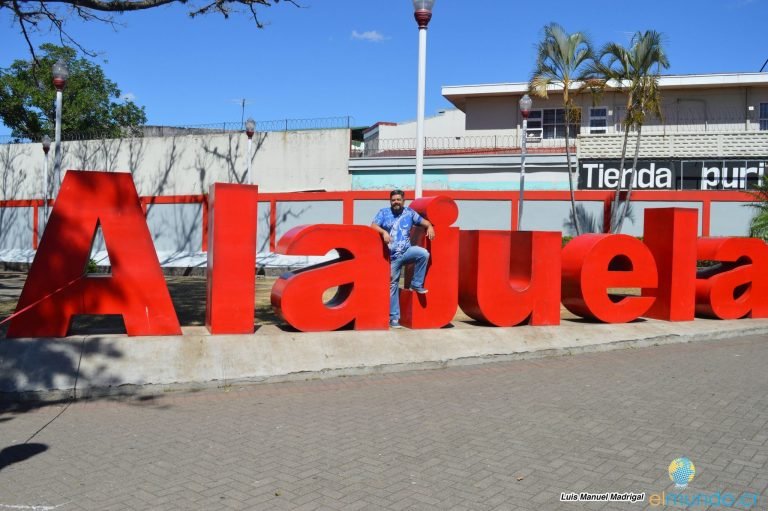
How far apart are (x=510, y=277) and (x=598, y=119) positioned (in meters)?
20.0

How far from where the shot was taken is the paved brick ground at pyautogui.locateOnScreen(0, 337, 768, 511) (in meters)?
4.56

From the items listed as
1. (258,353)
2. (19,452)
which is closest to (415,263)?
(258,353)

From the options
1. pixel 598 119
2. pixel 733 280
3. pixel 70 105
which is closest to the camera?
pixel 733 280

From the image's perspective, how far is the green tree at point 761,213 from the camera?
17453 millimetres

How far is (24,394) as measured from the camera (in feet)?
22.8

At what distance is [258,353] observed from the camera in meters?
8.14

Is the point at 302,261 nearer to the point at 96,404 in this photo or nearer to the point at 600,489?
the point at 96,404

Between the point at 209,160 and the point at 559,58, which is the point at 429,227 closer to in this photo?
the point at 559,58

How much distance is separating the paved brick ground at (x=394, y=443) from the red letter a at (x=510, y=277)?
1908 mm

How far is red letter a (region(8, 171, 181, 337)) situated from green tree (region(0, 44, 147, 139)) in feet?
113

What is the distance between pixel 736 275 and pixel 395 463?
9.64 meters


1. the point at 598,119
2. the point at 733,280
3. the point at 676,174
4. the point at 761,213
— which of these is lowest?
the point at 733,280

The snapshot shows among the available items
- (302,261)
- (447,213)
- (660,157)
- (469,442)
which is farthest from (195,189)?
(469,442)

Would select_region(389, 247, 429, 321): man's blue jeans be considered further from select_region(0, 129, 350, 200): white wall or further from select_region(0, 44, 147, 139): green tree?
select_region(0, 44, 147, 139): green tree
